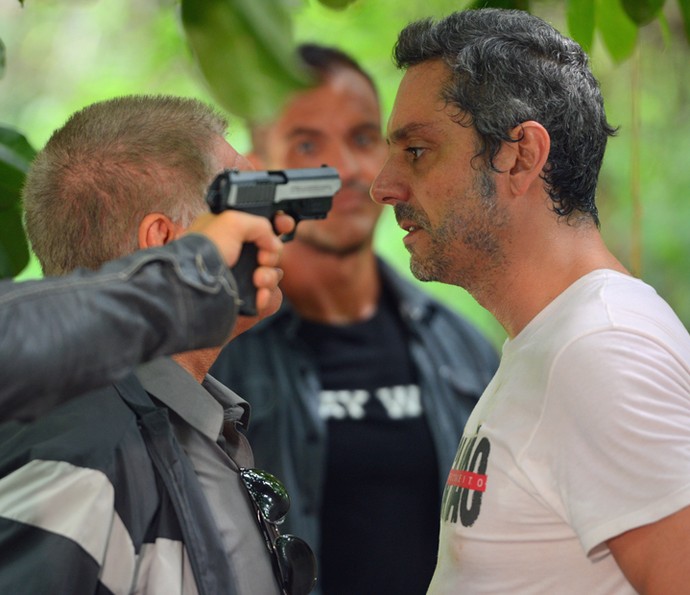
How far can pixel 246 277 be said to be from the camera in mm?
1014

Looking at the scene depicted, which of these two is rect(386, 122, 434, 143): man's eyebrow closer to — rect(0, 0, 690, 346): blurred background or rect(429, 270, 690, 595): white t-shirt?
rect(429, 270, 690, 595): white t-shirt

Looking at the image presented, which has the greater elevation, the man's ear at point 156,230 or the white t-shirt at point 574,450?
the man's ear at point 156,230

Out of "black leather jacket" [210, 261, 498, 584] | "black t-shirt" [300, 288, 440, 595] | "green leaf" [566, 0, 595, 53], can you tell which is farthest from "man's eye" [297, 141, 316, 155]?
"green leaf" [566, 0, 595, 53]

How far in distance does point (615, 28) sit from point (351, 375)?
1313mm

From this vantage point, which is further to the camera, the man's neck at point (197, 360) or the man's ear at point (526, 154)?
the man's ear at point (526, 154)

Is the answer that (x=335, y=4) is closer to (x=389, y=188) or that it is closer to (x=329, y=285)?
(x=389, y=188)

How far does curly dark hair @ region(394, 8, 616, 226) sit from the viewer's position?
1.54m

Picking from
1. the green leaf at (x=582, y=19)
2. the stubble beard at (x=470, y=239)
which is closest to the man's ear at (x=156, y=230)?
the stubble beard at (x=470, y=239)

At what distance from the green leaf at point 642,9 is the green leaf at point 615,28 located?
11cm

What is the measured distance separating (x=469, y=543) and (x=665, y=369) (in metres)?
→ 0.32

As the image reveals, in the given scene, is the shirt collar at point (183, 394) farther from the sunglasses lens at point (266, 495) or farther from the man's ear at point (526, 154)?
the man's ear at point (526, 154)

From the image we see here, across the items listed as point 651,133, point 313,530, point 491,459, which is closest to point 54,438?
point 491,459

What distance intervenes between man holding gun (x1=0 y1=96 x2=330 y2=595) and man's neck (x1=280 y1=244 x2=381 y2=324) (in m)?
1.40

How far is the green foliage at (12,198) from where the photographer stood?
62.1 inches
